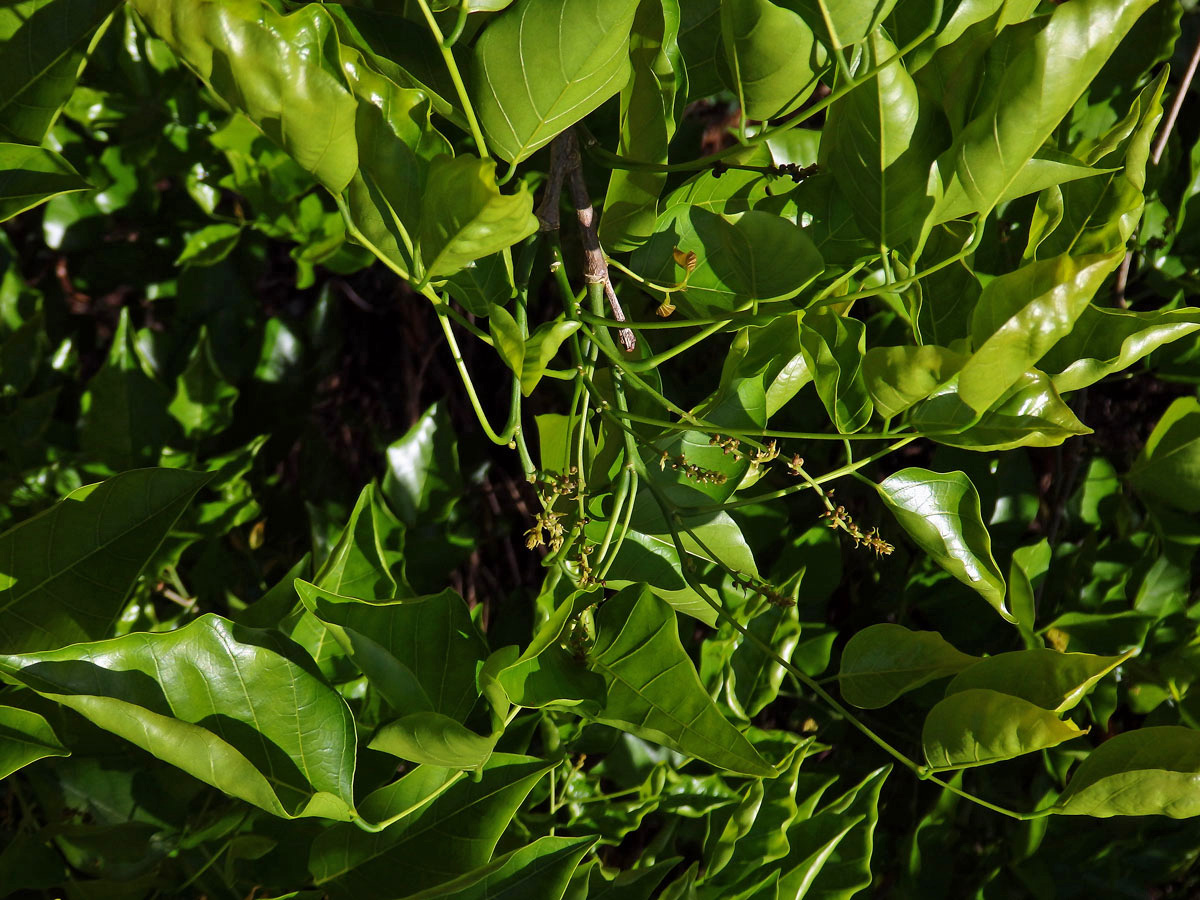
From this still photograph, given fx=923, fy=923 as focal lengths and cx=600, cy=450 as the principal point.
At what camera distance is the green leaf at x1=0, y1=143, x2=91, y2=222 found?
411mm

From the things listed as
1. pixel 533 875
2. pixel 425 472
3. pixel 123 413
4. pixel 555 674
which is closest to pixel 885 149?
pixel 555 674

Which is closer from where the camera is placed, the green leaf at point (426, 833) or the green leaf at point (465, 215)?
the green leaf at point (465, 215)

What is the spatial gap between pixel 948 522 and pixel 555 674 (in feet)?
0.73

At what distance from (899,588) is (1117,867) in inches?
10.9

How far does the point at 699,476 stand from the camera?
0.47 m

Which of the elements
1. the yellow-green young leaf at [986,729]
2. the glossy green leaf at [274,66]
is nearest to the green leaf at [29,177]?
the glossy green leaf at [274,66]

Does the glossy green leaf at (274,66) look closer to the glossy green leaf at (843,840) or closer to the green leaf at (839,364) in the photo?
the green leaf at (839,364)

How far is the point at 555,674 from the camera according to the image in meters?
0.42

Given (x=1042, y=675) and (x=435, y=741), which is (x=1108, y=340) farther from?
(x=435, y=741)

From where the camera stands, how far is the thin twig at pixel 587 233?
1.52 ft

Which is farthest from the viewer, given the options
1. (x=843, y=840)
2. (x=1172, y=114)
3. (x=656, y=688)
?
(x=1172, y=114)

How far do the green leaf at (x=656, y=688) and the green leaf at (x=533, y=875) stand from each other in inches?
3.6

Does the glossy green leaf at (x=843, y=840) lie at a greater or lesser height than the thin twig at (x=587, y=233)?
lesser

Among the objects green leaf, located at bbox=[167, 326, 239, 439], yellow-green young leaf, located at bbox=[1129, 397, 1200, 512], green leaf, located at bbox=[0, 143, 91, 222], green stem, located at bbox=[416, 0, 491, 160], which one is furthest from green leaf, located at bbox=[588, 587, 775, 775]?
green leaf, located at bbox=[167, 326, 239, 439]
